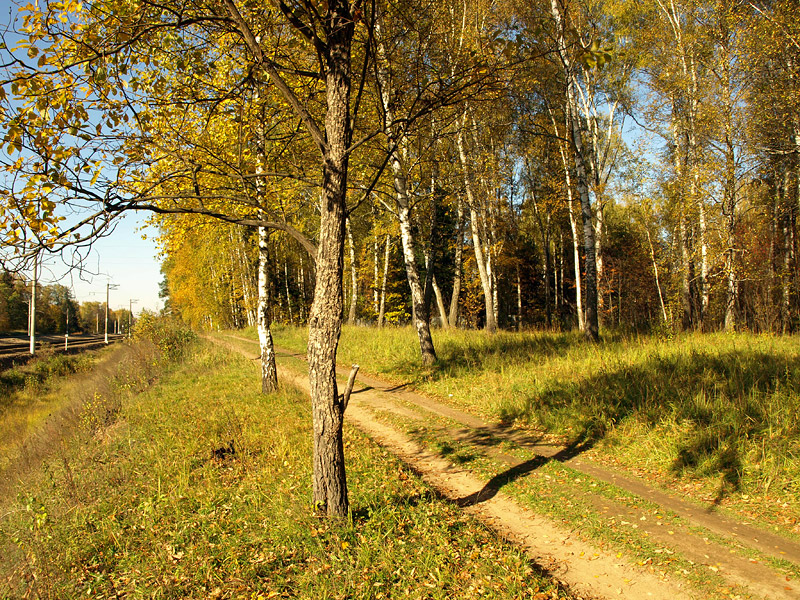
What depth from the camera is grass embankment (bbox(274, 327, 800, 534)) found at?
18.9 ft

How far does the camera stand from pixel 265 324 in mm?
11875

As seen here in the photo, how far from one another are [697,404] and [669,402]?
1.28ft

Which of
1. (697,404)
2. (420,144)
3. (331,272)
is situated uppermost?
(420,144)

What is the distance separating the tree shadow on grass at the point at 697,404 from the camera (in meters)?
6.17

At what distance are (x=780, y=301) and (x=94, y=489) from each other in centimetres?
2102

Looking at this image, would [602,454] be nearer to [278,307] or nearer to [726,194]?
[726,194]

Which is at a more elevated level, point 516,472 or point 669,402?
point 669,402

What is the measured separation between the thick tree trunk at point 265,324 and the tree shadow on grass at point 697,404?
245 inches

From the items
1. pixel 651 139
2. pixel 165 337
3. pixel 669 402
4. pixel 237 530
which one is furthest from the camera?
pixel 165 337

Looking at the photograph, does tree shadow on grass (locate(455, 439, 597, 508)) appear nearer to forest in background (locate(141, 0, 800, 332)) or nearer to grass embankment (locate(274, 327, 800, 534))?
grass embankment (locate(274, 327, 800, 534))

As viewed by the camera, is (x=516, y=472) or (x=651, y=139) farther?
(x=651, y=139)

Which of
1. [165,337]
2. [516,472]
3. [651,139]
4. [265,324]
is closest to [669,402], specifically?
[516,472]

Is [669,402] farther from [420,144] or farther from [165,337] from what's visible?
[165,337]

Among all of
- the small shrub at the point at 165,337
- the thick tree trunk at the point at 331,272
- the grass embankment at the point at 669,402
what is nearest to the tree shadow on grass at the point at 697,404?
the grass embankment at the point at 669,402
